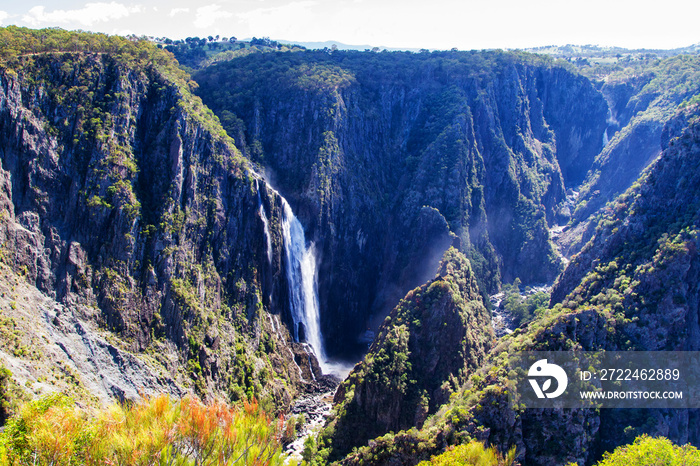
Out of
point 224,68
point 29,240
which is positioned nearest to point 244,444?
point 29,240

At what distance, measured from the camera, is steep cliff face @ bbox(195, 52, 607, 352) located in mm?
95125

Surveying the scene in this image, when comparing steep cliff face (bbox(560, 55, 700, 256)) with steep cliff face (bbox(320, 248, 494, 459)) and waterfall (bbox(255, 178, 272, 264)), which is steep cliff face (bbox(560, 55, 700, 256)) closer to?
steep cliff face (bbox(320, 248, 494, 459))

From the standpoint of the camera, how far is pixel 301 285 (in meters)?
83.0

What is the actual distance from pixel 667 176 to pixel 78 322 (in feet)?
274

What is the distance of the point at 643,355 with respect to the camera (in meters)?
50.7

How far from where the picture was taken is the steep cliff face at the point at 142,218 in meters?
53.1

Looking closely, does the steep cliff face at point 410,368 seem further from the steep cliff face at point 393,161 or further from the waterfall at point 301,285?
the steep cliff face at point 393,161

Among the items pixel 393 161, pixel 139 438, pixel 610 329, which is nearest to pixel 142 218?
pixel 139 438

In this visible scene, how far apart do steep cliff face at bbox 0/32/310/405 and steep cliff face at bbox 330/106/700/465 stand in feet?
91.1

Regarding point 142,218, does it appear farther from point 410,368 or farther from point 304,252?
point 410,368

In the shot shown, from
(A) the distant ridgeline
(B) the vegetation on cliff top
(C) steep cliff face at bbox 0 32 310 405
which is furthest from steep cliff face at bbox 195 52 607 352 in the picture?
(B) the vegetation on cliff top

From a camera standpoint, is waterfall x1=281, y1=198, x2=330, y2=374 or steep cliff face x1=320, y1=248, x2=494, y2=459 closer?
steep cliff face x1=320, y1=248, x2=494, y2=459

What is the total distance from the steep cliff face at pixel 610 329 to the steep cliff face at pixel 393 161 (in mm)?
32871

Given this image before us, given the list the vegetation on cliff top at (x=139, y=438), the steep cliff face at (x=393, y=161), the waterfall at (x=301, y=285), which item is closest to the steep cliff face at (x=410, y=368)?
the waterfall at (x=301, y=285)
